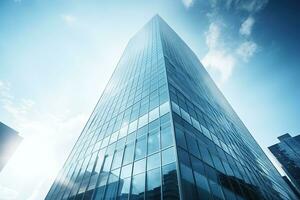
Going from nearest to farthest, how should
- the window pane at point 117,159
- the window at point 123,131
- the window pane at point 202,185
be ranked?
the window pane at point 202,185 < the window pane at point 117,159 < the window at point 123,131

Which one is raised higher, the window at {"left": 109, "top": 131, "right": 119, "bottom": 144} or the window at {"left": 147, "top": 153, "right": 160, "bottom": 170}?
the window at {"left": 109, "top": 131, "right": 119, "bottom": 144}

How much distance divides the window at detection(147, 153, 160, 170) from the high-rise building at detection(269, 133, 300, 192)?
131097mm

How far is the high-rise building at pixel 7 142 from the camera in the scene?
88.8 feet

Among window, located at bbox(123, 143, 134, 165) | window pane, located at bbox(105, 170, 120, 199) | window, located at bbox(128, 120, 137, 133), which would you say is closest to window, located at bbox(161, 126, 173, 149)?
window, located at bbox(123, 143, 134, 165)

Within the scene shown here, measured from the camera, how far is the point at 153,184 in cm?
821

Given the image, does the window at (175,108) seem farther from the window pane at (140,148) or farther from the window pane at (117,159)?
the window pane at (117,159)

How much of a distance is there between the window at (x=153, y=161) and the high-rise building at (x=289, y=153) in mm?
131097

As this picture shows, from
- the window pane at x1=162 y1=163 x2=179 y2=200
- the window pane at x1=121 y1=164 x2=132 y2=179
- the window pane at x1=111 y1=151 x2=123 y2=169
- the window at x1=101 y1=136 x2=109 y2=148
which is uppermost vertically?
the window at x1=101 y1=136 x2=109 y2=148

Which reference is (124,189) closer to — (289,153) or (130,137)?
(130,137)

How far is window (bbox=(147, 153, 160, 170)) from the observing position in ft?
29.7

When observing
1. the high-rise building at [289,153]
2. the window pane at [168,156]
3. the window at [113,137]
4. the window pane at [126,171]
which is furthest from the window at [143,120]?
the high-rise building at [289,153]

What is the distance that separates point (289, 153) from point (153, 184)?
15435 centimetres

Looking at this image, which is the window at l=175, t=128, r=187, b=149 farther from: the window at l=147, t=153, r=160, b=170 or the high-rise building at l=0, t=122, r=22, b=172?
the high-rise building at l=0, t=122, r=22, b=172

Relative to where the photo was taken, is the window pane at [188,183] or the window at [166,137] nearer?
the window pane at [188,183]
